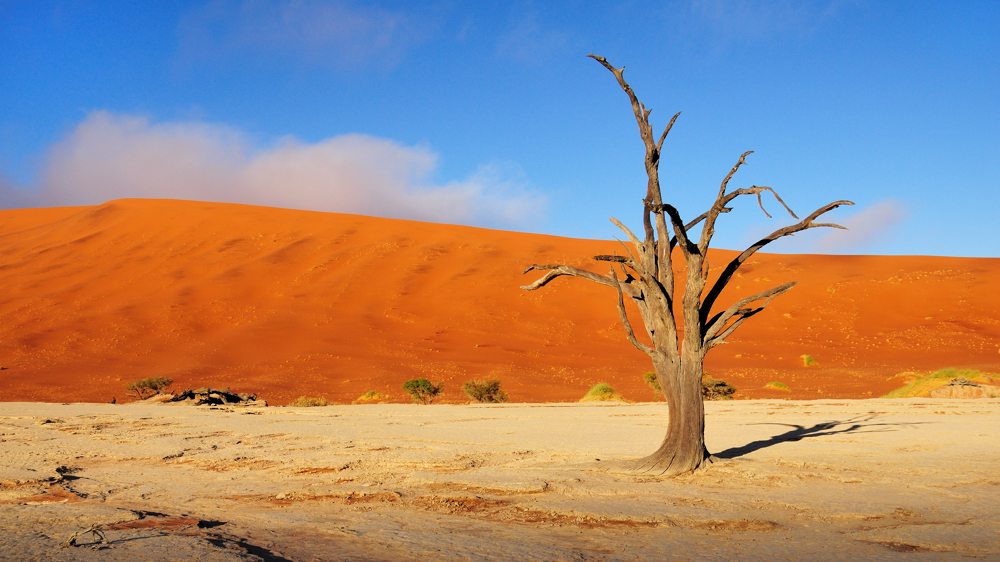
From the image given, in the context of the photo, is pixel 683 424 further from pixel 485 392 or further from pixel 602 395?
pixel 485 392

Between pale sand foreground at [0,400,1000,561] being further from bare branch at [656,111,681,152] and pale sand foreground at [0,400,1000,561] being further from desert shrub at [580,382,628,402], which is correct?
desert shrub at [580,382,628,402]

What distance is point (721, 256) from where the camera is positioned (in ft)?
196

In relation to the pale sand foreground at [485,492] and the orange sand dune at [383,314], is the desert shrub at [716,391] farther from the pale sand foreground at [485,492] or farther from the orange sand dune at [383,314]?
the pale sand foreground at [485,492]

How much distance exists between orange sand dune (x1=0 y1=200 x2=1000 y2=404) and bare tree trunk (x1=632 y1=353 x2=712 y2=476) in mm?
15276

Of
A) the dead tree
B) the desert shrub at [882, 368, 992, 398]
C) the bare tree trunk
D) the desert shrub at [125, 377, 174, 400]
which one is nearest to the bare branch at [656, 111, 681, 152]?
the dead tree

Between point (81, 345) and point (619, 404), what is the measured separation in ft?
85.0

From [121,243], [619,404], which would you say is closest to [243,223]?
[121,243]

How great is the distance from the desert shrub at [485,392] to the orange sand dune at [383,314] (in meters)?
1.28

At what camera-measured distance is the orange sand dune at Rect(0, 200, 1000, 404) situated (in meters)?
27.2

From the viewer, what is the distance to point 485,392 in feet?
73.3

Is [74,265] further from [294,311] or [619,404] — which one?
[619,404]

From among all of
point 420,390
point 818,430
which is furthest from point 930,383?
point 420,390

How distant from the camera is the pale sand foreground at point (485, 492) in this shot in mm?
4926

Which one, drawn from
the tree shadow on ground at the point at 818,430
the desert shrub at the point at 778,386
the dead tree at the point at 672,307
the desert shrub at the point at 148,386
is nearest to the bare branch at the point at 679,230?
the dead tree at the point at 672,307
